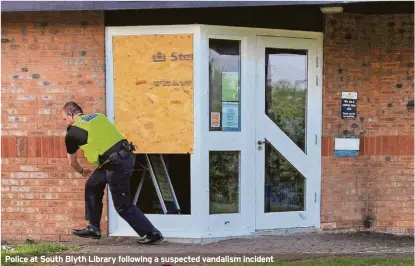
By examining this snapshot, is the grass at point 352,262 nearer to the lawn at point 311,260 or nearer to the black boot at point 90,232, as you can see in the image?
the lawn at point 311,260

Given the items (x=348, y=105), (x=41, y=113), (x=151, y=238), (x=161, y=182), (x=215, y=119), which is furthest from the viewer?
(x=348, y=105)

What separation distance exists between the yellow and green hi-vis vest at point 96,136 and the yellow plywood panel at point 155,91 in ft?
2.24

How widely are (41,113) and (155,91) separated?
1.58m

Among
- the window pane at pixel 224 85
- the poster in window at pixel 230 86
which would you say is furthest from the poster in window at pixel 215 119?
the poster in window at pixel 230 86

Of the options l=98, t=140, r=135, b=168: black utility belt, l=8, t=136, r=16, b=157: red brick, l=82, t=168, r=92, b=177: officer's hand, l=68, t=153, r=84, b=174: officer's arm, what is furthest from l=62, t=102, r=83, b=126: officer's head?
l=8, t=136, r=16, b=157: red brick

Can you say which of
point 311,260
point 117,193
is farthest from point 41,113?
point 311,260

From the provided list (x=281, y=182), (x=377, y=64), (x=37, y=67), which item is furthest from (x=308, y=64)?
(x=37, y=67)

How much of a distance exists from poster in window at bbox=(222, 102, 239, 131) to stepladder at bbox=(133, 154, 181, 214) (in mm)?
970

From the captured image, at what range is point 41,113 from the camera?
262 inches

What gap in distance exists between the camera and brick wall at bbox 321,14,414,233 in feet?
23.0

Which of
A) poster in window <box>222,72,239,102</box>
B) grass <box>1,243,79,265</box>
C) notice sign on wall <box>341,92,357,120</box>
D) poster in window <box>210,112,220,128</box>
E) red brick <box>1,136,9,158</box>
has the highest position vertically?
poster in window <box>222,72,239,102</box>

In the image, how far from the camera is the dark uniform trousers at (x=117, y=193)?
5816mm

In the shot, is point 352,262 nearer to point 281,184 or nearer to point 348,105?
point 281,184
